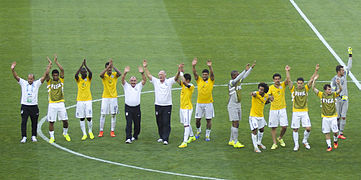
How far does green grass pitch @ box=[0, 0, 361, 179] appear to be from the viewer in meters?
19.4

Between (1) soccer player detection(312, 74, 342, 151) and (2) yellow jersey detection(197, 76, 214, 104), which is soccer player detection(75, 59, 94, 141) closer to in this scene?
(2) yellow jersey detection(197, 76, 214, 104)

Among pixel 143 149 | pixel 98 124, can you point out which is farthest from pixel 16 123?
pixel 143 149

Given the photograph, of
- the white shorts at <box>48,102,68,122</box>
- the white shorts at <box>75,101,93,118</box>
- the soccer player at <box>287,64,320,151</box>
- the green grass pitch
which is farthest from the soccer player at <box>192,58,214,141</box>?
the white shorts at <box>48,102,68,122</box>

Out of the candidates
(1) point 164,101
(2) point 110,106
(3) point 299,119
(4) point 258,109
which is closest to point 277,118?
(3) point 299,119

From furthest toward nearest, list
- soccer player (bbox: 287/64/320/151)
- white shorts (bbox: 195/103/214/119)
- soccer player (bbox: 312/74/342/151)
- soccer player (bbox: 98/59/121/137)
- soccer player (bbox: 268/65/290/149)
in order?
soccer player (bbox: 98/59/121/137) → white shorts (bbox: 195/103/214/119) → soccer player (bbox: 268/65/290/149) → soccer player (bbox: 287/64/320/151) → soccer player (bbox: 312/74/342/151)

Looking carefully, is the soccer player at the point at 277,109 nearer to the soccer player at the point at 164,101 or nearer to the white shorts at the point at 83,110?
the soccer player at the point at 164,101

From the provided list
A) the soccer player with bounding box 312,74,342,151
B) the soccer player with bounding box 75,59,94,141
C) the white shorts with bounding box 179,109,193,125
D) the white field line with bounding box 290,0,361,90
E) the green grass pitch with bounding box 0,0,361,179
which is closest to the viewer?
the green grass pitch with bounding box 0,0,361,179

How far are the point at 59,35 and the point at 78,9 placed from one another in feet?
11.3

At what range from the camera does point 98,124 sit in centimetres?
2366

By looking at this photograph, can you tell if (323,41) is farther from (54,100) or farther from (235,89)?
(54,100)

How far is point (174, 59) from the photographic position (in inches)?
1216

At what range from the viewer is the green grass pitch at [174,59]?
19391 mm

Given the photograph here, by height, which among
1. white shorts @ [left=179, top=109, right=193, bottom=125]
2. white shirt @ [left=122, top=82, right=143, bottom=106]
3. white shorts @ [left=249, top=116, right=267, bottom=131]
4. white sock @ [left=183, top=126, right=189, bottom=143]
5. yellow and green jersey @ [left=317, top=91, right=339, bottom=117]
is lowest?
white sock @ [left=183, top=126, right=189, bottom=143]

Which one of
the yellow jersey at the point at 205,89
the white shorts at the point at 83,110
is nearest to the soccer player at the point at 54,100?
the white shorts at the point at 83,110
